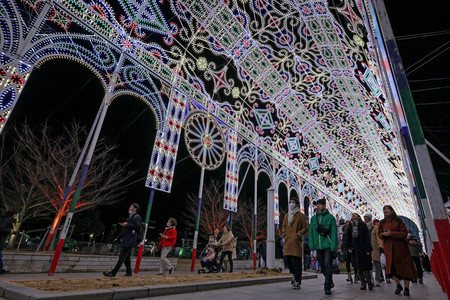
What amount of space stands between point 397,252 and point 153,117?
12.6m

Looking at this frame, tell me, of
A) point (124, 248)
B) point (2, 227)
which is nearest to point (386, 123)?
point (124, 248)

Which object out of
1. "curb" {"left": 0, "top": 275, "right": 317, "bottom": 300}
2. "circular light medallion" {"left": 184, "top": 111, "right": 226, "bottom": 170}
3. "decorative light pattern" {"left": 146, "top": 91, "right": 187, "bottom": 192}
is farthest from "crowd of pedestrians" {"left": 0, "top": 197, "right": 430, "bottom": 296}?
"circular light medallion" {"left": 184, "top": 111, "right": 226, "bottom": 170}

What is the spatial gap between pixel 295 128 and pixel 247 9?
8.15 meters

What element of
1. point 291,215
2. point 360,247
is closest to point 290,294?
point 291,215

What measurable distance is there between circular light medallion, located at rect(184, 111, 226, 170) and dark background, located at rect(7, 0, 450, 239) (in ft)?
13.3

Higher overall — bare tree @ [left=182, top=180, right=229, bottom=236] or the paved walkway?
bare tree @ [left=182, top=180, right=229, bottom=236]

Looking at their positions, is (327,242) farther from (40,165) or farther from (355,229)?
(40,165)

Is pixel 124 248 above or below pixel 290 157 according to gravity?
below

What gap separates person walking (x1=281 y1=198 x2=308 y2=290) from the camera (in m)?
4.43

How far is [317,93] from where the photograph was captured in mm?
12992

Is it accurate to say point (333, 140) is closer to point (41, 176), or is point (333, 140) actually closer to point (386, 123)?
point (386, 123)

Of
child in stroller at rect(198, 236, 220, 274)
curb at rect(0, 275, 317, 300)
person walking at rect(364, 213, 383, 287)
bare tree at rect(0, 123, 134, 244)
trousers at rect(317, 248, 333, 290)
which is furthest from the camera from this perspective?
bare tree at rect(0, 123, 134, 244)

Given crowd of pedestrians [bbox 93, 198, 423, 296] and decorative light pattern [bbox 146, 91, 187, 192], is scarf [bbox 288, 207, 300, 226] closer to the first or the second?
crowd of pedestrians [bbox 93, 198, 423, 296]

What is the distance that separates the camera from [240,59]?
10.8 meters
